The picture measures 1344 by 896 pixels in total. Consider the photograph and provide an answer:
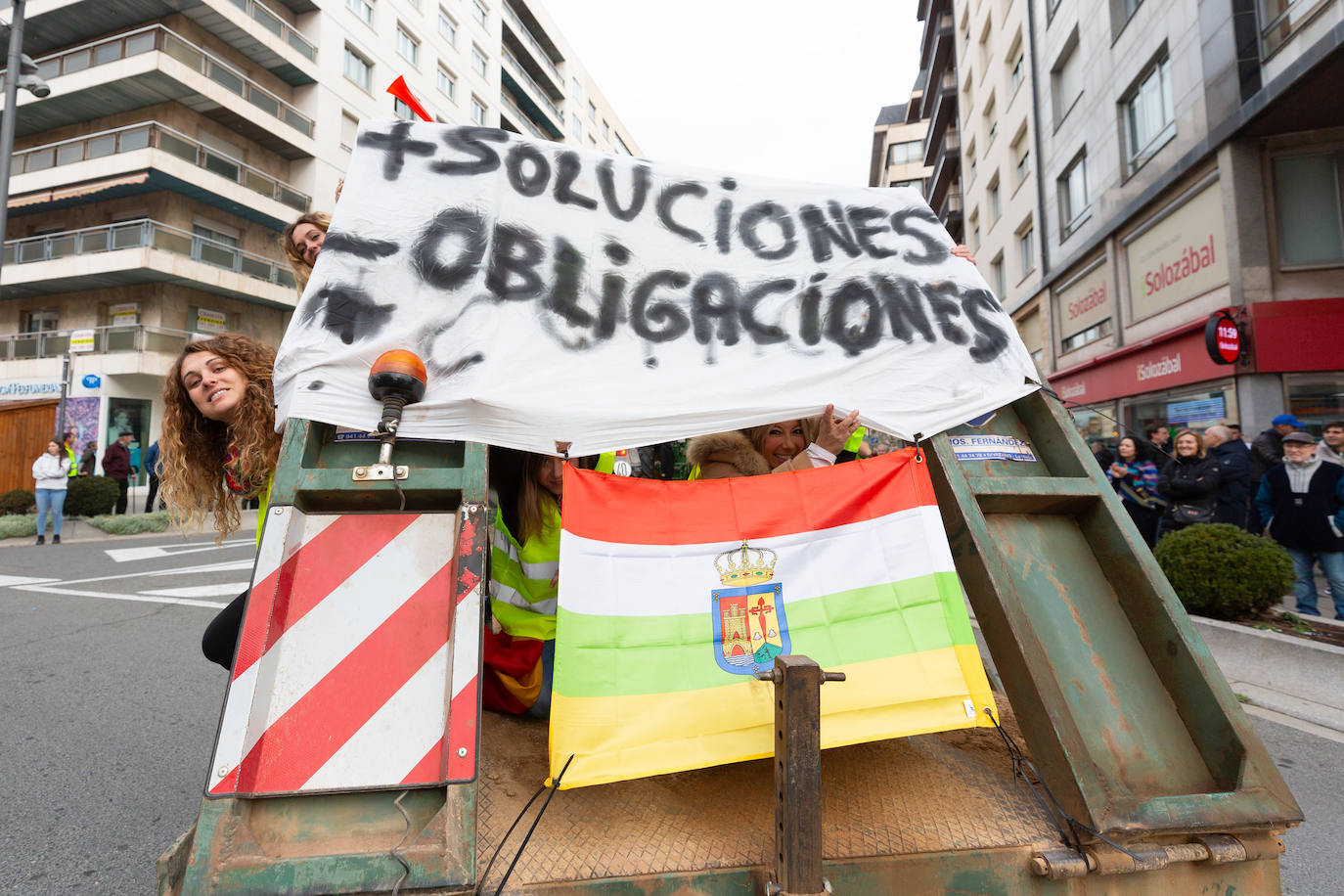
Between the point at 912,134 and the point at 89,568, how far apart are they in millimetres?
53264

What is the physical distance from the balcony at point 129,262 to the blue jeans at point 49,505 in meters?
12.2

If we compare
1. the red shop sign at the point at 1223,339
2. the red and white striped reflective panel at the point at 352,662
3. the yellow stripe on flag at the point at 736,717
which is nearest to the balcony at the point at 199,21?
the red shop sign at the point at 1223,339

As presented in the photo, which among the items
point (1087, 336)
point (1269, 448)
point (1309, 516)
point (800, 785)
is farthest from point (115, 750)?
point (1087, 336)

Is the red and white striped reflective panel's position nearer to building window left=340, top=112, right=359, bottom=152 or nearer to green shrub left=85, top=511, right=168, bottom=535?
green shrub left=85, top=511, right=168, bottom=535

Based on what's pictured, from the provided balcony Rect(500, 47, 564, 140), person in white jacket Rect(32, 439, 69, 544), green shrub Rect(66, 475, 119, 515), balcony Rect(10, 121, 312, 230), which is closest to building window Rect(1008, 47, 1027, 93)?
balcony Rect(10, 121, 312, 230)

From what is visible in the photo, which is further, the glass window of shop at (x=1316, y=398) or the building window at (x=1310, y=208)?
the building window at (x=1310, y=208)

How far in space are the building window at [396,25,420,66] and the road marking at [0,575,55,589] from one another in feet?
92.1

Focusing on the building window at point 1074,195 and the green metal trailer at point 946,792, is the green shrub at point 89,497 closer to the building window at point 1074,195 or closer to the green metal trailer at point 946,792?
the green metal trailer at point 946,792

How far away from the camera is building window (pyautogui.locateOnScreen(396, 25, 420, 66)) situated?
98.0 ft

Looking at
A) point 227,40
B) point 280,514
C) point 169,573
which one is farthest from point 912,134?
point 280,514

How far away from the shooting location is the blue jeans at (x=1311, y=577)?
20.4 ft

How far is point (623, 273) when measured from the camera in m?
2.42

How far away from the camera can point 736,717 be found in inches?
70.1

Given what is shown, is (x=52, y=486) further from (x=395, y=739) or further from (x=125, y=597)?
(x=395, y=739)
